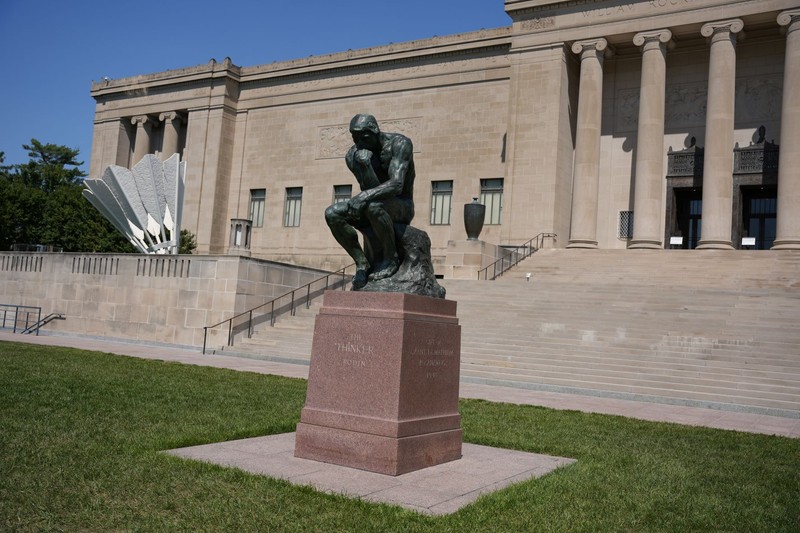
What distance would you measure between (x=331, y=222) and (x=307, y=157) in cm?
3302

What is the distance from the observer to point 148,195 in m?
26.5

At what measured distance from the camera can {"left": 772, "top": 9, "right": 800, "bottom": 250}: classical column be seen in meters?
26.1

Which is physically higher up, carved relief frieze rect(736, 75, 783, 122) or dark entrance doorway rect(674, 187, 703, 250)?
carved relief frieze rect(736, 75, 783, 122)

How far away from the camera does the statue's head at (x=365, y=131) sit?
7.82 m

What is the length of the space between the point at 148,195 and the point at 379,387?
21.9 metres

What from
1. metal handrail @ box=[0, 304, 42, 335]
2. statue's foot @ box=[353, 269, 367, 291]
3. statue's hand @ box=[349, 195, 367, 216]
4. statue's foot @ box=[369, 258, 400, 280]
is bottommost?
metal handrail @ box=[0, 304, 42, 335]

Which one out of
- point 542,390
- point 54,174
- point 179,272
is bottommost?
point 542,390

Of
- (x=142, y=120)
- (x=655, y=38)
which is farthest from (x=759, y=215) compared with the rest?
(x=142, y=120)

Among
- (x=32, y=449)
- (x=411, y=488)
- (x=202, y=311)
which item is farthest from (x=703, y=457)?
(x=202, y=311)

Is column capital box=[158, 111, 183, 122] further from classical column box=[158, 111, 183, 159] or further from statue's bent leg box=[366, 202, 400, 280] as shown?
statue's bent leg box=[366, 202, 400, 280]

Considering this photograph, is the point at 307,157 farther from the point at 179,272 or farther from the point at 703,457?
the point at 703,457

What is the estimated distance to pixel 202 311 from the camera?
22.4 m

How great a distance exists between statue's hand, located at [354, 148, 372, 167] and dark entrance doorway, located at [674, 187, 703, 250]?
2679 centimetres

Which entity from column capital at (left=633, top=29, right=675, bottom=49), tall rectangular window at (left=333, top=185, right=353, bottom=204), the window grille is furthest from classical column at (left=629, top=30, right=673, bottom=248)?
tall rectangular window at (left=333, top=185, right=353, bottom=204)
